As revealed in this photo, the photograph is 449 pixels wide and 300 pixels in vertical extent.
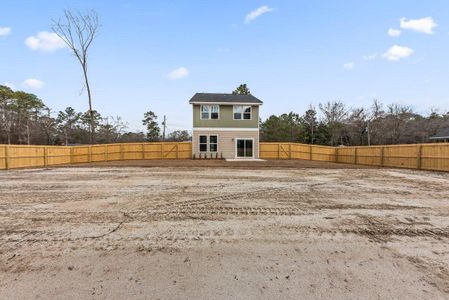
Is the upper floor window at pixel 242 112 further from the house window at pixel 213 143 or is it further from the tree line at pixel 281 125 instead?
the tree line at pixel 281 125

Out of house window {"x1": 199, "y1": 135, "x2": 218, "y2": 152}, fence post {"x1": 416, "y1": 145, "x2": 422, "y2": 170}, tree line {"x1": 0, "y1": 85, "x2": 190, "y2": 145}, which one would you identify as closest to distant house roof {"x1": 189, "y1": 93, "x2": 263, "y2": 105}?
house window {"x1": 199, "y1": 135, "x2": 218, "y2": 152}

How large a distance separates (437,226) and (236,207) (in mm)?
3620

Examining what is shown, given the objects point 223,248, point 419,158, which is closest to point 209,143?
point 419,158

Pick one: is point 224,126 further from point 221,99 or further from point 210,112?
point 221,99

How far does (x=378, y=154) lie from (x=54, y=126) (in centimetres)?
4837

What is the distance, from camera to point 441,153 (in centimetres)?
1380

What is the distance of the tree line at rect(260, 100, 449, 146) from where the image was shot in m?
37.2

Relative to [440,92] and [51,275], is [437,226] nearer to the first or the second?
[51,275]

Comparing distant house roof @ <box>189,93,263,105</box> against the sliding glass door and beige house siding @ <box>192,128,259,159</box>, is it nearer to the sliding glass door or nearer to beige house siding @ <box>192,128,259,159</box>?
beige house siding @ <box>192,128,259,159</box>

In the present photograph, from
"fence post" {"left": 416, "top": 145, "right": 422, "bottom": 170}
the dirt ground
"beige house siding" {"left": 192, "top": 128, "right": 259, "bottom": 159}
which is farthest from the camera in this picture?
"beige house siding" {"left": 192, "top": 128, "right": 259, "bottom": 159}

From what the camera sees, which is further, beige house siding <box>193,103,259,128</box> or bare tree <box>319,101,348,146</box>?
bare tree <box>319,101,348,146</box>

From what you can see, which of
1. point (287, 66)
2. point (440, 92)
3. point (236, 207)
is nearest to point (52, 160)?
point (236, 207)

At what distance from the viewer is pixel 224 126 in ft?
73.6

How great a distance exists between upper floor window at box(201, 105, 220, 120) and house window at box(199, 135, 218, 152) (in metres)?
1.78
